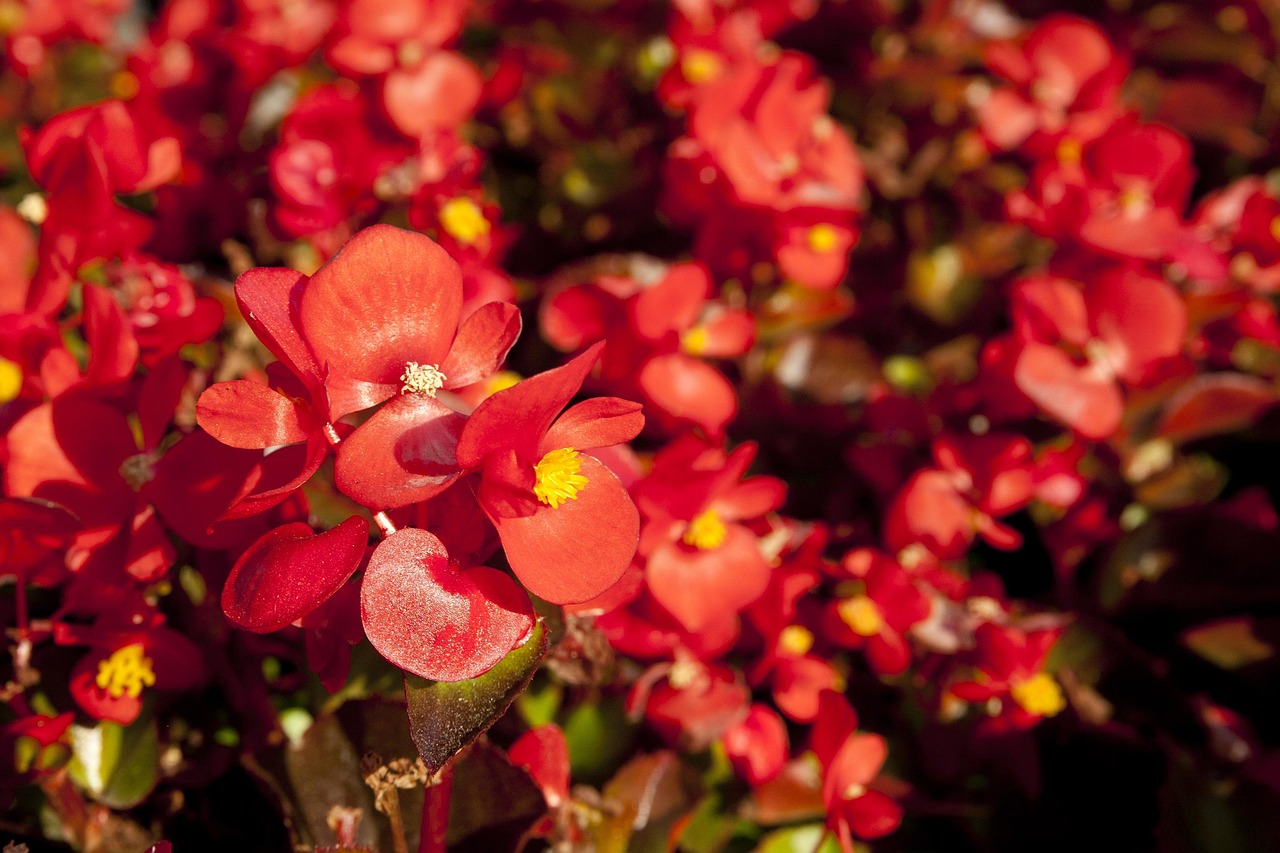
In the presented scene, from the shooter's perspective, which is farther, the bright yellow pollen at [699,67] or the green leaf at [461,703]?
the bright yellow pollen at [699,67]

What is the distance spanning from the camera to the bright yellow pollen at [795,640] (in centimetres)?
66

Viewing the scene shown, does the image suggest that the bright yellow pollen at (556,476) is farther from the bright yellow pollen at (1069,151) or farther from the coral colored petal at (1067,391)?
the bright yellow pollen at (1069,151)

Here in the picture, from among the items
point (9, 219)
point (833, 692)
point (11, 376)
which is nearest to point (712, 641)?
point (833, 692)

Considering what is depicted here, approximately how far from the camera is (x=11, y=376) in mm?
554

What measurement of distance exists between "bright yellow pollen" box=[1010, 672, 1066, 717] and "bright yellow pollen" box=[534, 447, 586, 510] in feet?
1.36

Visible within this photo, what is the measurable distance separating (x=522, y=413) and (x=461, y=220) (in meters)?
0.36

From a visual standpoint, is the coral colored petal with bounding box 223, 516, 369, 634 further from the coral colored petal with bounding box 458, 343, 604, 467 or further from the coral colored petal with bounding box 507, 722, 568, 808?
the coral colored petal with bounding box 507, 722, 568, 808

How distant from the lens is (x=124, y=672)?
0.51 metres

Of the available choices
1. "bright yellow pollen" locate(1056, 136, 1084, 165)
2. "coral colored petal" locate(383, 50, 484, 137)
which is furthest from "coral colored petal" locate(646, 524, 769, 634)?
"bright yellow pollen" locate(1056, 136, 1084, 165)

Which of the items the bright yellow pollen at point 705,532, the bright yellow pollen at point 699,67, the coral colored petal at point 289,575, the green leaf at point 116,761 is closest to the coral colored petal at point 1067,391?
the bright yellow pollen at point 705,532

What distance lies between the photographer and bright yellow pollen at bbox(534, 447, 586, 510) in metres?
0.39

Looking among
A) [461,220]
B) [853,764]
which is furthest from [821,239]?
[853,764]

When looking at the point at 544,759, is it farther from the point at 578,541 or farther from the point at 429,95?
the point at 429,95

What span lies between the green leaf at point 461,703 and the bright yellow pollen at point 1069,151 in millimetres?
794
